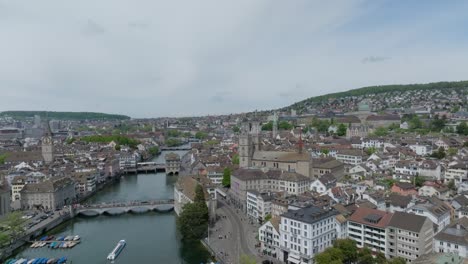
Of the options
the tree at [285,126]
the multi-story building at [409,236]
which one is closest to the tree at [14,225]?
the multi-story building at [409,236]

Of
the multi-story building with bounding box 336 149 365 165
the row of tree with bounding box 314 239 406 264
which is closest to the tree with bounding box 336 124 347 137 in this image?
the multi-story building with bounding box 336 149 365 165

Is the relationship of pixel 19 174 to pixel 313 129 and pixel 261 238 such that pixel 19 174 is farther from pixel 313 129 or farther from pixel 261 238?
pixel 313 129

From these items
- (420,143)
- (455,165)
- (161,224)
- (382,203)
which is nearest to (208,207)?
(161,224)

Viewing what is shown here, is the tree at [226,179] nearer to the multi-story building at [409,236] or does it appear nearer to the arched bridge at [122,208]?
the arched bridge at [122,208]

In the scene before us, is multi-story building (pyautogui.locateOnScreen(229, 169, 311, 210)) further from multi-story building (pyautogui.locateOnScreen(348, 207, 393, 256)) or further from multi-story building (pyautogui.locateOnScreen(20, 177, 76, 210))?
multi-story building (pyautogui.locateOnScreen(20, 177, 76, 210))

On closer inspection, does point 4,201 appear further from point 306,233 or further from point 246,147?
point 306,233
